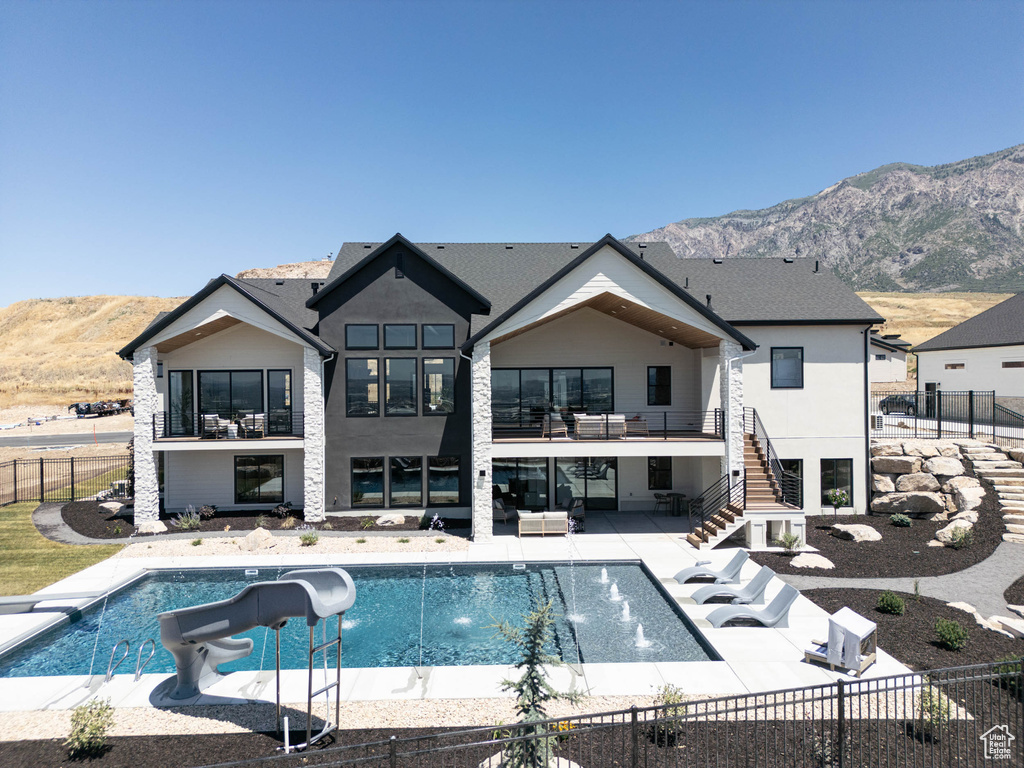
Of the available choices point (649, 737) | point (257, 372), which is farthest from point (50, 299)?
point (649, 737)

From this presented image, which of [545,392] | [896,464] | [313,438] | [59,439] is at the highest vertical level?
[545,392]

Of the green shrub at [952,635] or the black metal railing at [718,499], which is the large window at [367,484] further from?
the green shrub at [952,635]

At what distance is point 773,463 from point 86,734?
20.0m

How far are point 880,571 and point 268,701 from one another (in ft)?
49.3

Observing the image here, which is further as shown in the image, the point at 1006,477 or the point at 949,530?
the point at 1006,477

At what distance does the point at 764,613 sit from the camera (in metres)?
11.6

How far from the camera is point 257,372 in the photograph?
2122 centimetres

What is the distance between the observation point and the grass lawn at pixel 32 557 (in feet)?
47.1

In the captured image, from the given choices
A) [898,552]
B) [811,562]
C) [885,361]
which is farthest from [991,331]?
[811,562]

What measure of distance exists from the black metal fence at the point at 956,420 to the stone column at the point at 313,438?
806 inches

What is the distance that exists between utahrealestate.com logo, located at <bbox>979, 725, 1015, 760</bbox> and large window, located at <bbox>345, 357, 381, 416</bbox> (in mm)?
17677

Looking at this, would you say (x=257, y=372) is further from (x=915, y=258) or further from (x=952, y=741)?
(x=915, y=258)

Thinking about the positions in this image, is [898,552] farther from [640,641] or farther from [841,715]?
[841,715]

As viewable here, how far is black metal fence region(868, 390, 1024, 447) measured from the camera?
21547 mm
